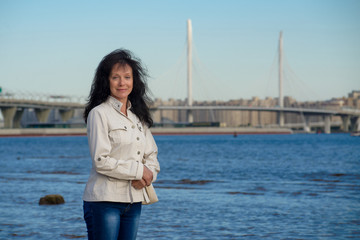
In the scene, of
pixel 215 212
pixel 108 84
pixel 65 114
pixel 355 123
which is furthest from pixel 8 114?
pixel 108 84

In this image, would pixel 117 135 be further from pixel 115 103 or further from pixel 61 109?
pixel 61 109

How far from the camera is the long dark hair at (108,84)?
142 inches

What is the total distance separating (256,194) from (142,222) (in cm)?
602

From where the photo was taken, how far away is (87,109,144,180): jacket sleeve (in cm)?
334

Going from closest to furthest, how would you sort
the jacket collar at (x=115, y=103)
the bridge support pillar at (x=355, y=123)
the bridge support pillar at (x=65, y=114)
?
1. the jacket collar at (x=115, y=103)
2. the bridge support pillar at (x=65, y=114)
3. the bridge support pillar at (x=355, y=123)

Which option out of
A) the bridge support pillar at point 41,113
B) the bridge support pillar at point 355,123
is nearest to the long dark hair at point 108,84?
the bridge support pillar at point 41,113

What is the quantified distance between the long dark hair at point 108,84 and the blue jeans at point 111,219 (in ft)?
1.67

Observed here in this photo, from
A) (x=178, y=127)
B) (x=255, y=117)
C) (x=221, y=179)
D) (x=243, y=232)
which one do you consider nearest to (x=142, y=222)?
(x=243, y=232)

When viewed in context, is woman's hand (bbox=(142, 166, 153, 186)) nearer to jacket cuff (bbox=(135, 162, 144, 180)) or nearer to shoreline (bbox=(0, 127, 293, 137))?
jacket cuff (bbox=(135, 162, 144, 180))

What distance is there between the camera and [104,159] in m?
3.34

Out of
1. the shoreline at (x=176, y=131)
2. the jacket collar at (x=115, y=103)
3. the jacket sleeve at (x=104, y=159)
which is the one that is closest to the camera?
the jacket sleeve at (x=104, y=159)

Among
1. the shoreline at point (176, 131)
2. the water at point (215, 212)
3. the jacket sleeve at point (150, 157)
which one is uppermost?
the jacket sleeve at point (150, 157)

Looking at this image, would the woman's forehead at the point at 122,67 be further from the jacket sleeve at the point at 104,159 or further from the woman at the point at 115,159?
the jacket sleeve at the point at 104,159

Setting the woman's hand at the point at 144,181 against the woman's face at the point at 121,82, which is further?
the woman's face at the point at 121,82
